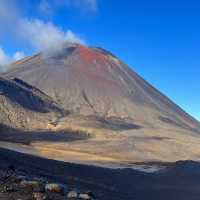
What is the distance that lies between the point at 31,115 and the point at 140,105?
159 ft

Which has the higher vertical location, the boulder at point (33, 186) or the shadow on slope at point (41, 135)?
the shadow on slope at point (41, 135)

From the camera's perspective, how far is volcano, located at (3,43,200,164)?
85750 mm

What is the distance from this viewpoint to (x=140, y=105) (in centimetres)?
14788

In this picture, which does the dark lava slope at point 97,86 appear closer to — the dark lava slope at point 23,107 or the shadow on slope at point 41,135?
the dark lava slope at point 23,107

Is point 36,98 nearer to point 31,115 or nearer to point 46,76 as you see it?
point 31,115

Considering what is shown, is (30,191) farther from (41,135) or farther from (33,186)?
(41,135)

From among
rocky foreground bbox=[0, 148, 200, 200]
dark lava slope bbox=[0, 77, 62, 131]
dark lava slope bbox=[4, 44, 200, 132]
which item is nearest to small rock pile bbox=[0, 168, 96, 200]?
rocky foreground bbox=[0, 148, 200, 200]

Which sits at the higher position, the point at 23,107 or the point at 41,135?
the point at 23,107

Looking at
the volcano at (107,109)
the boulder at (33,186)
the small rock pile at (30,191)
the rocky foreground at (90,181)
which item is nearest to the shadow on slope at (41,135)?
the volcano at (107,109)

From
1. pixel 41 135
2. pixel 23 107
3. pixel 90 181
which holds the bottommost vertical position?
pixel 90 181

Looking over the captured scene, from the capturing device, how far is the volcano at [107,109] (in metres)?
85.8

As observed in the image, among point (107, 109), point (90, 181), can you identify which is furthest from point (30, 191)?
point (107, 109)

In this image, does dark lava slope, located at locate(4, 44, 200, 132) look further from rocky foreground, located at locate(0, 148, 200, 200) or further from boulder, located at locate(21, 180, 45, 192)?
boulder, located at locate(21, 180, 45, 192)

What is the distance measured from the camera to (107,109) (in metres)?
137
